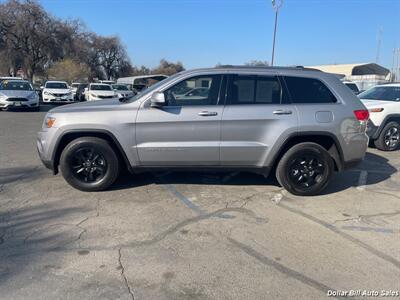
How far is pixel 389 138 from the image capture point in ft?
27.6

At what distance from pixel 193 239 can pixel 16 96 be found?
50.6 feet

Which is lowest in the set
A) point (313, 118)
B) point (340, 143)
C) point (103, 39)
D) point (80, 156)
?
point (80, 156)

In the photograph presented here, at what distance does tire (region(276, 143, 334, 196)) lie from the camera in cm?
491

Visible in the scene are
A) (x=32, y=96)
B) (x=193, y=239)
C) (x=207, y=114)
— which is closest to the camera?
(x=193, y=239)

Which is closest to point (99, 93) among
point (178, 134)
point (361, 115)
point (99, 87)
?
point (99, 87)

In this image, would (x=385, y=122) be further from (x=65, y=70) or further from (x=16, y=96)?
(x=65, y=70)

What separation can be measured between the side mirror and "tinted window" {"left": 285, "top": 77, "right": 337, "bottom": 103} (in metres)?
1.84

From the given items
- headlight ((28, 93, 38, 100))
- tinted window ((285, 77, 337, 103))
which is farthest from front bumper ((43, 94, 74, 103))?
tinted window ((285, 77, 337, 103))

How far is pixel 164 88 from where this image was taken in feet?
15.8

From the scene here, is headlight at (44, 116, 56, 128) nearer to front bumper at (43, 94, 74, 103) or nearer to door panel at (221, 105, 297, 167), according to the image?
door panel at (221, 105, 297, 167)

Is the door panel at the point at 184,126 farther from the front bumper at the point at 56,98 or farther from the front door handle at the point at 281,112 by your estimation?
the front bumper at the point at 56,98

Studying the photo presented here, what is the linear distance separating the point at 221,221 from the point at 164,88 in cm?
204

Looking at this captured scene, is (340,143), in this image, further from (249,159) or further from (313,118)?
(249,159)

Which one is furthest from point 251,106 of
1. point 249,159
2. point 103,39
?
point 103,39
